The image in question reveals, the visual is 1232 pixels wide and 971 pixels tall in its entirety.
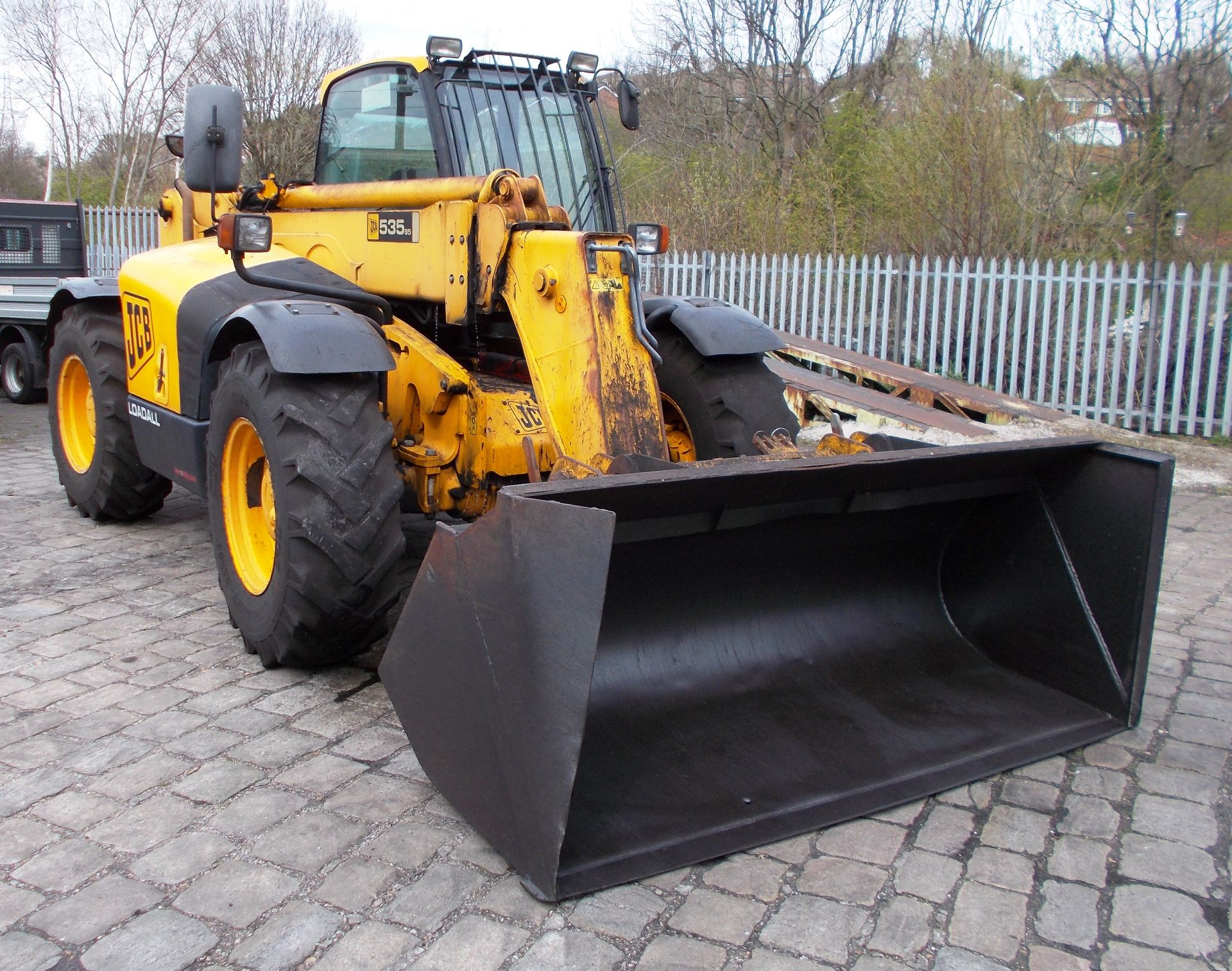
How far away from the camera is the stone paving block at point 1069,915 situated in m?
2.71

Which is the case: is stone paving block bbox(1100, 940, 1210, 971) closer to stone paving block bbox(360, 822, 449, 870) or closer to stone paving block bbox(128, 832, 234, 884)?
stone paving block bbox(360, 822, 449, 870)

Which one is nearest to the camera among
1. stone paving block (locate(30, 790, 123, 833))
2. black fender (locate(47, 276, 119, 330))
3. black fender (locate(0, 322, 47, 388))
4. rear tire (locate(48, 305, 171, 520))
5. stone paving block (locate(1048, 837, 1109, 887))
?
stone paving block (locate(1048, 837, 1109, 887))

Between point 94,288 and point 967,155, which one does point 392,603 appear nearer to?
point 94,288

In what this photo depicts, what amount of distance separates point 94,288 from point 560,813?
4.99 metres

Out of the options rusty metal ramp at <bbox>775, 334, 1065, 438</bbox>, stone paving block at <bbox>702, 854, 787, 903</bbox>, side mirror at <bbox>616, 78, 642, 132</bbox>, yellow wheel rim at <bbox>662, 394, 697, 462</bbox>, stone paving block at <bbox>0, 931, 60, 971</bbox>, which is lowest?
stone paving block at <bbox>0, 931, 60, 971</bbox>

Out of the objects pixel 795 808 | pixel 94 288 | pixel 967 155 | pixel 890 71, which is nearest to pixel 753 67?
pixel 890 71

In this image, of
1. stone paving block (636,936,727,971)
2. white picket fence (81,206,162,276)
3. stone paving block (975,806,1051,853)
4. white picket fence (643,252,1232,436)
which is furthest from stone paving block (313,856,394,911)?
white picket fence (81,206,162,276)

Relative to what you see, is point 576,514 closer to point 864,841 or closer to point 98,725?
point 864,841

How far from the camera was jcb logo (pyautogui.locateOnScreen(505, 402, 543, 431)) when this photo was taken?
448cm

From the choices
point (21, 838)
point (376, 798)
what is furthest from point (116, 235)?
point (376, 798)

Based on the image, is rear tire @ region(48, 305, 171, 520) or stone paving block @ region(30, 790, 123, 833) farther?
rear tire @ region(48, 305, 171, 520)

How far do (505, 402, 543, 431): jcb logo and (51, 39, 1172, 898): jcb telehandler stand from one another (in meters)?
0.01

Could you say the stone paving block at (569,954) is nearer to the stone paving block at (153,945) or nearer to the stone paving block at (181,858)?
the stone paving block at (153,945)

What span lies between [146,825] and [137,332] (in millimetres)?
3266
